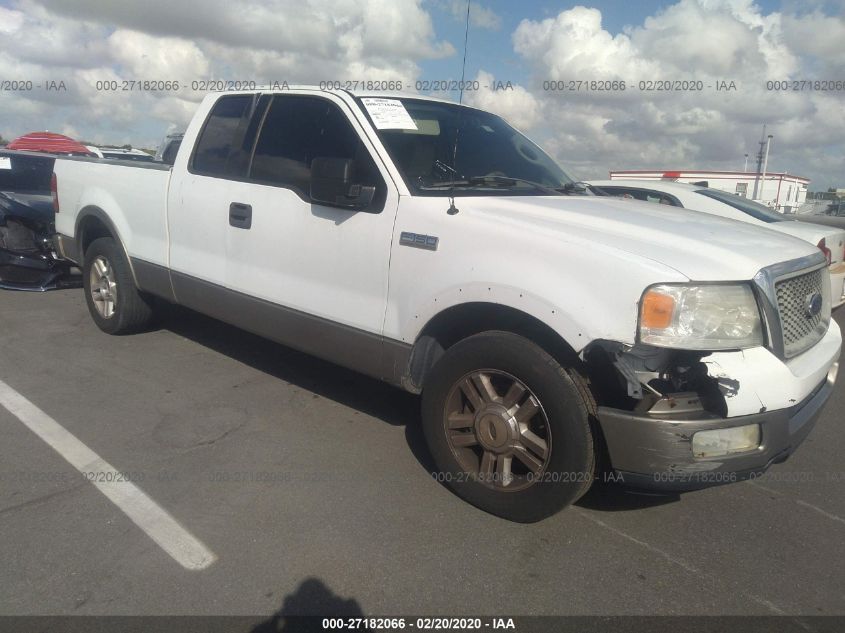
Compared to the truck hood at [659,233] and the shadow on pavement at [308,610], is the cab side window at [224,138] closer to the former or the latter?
the truck hood at [659,233]

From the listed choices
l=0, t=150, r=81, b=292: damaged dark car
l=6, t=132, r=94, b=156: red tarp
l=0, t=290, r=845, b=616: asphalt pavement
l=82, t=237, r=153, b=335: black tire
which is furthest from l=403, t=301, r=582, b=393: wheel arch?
l=6, t=132, r=94, b=156: red tarp

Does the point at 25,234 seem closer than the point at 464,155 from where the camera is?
No

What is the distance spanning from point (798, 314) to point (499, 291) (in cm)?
140

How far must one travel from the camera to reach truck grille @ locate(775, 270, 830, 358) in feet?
9.64

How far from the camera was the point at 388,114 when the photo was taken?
388 centimetres

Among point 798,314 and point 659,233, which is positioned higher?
point 659,233

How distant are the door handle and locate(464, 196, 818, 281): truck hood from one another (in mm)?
1558

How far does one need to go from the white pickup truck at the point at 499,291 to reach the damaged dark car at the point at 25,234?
358cm

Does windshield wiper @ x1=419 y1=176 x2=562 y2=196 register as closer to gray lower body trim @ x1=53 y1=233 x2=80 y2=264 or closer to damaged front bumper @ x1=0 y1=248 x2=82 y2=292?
gray lower body trim @ x1=53 y1=233 x2=80 y2=264

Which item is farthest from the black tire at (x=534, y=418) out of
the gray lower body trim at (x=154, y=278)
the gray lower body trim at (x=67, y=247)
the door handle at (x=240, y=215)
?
the gray lower body trim at (x=67, y=247)

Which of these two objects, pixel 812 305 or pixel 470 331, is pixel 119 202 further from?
pixel 812 305

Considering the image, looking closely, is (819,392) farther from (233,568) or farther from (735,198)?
(735,198)

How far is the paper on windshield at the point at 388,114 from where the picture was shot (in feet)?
12.5

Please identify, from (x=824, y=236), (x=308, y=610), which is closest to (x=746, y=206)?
(x=824, y=236)
